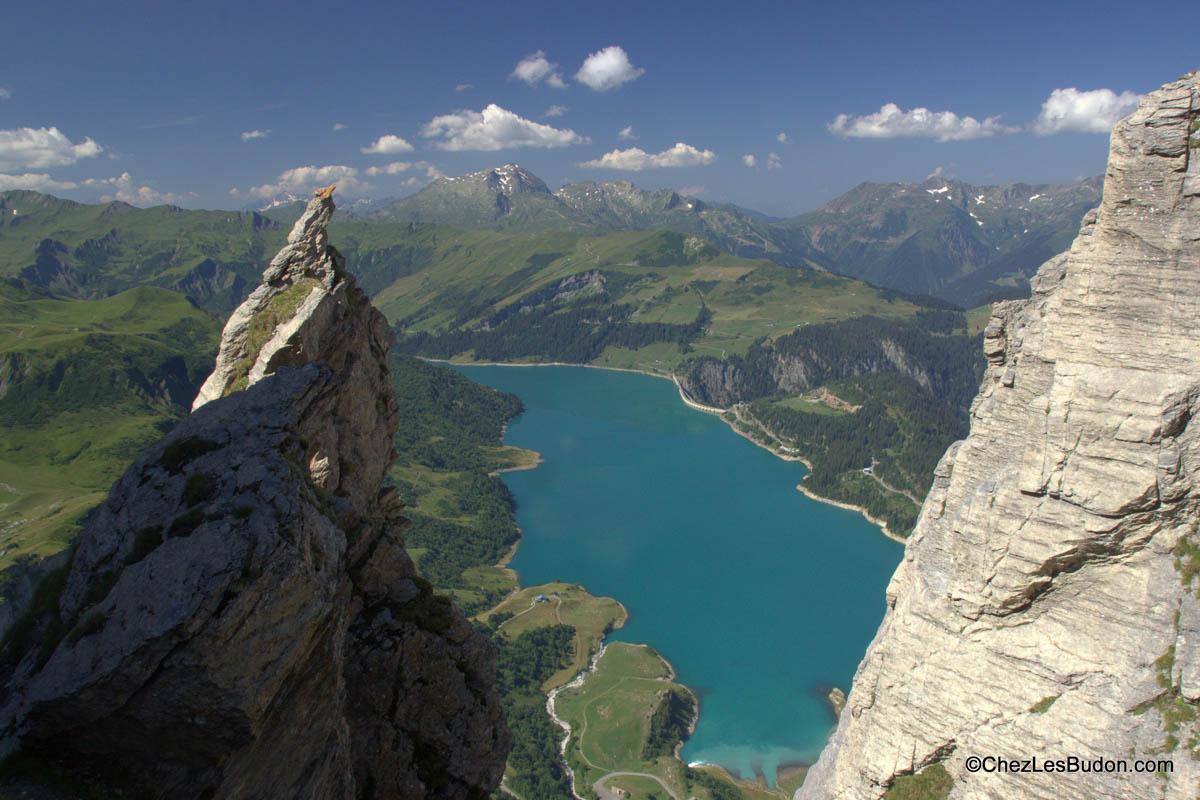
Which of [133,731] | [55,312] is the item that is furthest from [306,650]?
[55,312]

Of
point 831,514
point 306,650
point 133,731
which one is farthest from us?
point 831,514

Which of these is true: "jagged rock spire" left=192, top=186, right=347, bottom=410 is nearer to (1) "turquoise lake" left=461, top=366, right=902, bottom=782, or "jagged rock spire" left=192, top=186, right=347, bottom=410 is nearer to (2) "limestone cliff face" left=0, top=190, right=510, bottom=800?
(2) "limestone cliff face" left=0, top=190, right=510, bottom=800

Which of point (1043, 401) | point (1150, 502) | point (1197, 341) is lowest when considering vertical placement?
point (1150, 502)

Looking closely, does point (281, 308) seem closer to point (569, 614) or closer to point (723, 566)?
point (569, 614)

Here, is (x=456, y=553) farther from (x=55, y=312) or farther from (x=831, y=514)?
(x=55, y=312)

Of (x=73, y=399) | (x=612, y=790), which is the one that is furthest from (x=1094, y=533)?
(x=73, y=399)

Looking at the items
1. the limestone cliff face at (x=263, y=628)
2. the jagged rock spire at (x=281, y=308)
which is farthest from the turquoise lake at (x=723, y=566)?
the jagged rock spire at (x=281, y=308)

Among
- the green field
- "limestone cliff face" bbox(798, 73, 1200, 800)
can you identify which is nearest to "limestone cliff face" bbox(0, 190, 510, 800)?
"limestone cliff face" bbox(798, 73, 1200, 800)

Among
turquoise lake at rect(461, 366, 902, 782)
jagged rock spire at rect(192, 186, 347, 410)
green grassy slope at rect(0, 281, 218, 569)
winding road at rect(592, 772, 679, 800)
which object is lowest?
turquoise lake at rect(461, 366, 902, 782)
